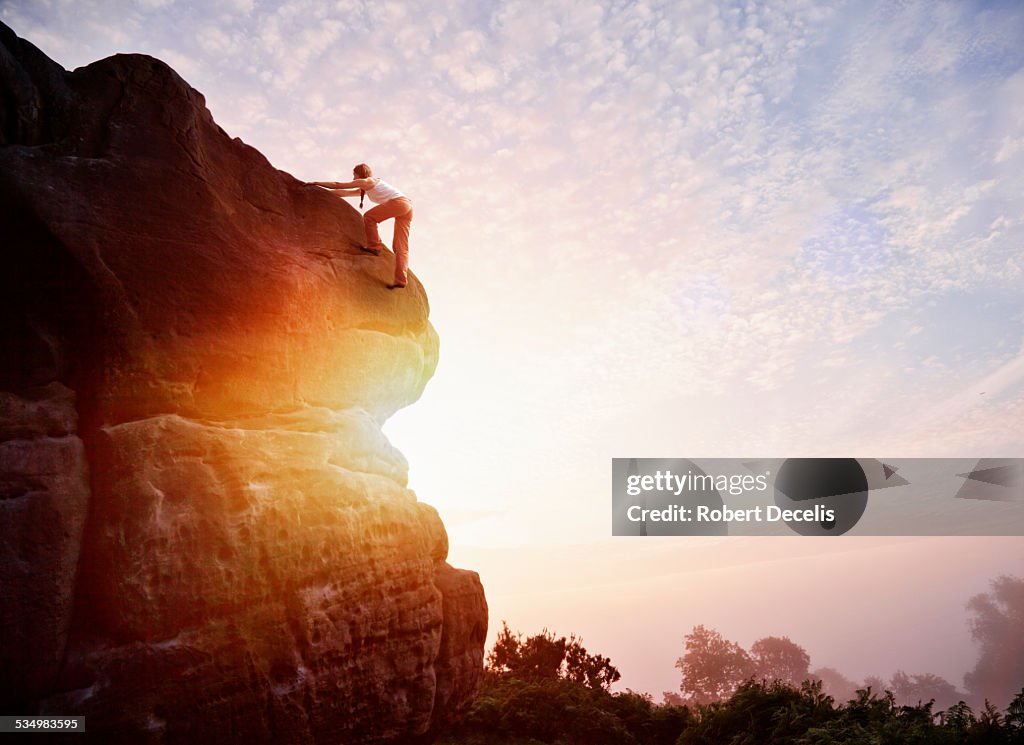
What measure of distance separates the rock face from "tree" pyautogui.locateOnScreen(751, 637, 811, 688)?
339 ft

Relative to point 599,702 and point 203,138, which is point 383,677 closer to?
point 203,138

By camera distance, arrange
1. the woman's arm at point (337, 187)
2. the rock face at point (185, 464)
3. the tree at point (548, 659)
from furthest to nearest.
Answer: the tree at point (548, 659) → the woman's arm at point (337, 187) → the rock face at point (185, 464)

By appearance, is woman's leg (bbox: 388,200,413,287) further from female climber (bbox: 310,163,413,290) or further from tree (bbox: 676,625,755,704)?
tree (bbox: 676,625,755,704)

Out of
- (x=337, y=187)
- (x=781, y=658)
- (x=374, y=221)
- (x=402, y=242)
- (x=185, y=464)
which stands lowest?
(x=781, y=658)

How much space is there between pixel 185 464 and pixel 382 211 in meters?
7.86

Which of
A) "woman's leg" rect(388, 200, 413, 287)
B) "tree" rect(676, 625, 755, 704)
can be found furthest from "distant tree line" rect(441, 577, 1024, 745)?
"tree" rect(676, 625, 755, 704)

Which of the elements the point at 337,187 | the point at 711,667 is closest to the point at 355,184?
the point at 337,187

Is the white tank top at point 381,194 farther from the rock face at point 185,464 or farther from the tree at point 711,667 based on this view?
the tree at point 711,667

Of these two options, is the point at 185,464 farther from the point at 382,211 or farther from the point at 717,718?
the point at 717,718

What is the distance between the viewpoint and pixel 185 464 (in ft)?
30.7

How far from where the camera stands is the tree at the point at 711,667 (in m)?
86.9

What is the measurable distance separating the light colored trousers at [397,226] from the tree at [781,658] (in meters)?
104

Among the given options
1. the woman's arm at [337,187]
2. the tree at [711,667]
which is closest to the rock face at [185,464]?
the woman's arm at [337,187]

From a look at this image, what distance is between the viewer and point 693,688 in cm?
8781
